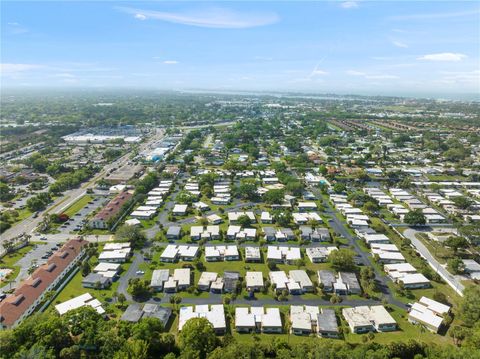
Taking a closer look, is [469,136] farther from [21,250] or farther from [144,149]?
[21,250]

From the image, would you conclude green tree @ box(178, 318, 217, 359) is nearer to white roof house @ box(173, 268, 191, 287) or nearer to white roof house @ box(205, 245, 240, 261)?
white roof house @ box(173, 268, 191, 287)

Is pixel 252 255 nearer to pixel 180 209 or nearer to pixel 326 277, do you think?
pixel 326 277

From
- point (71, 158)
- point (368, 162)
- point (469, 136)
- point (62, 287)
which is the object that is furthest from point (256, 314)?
point (469, 136)

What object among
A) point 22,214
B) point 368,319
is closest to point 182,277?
point 368,319

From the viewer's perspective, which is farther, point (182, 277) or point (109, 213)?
point (109, 213)

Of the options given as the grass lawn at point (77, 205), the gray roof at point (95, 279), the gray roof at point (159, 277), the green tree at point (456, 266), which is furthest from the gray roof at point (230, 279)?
the grass lawn at point (77, 205)
